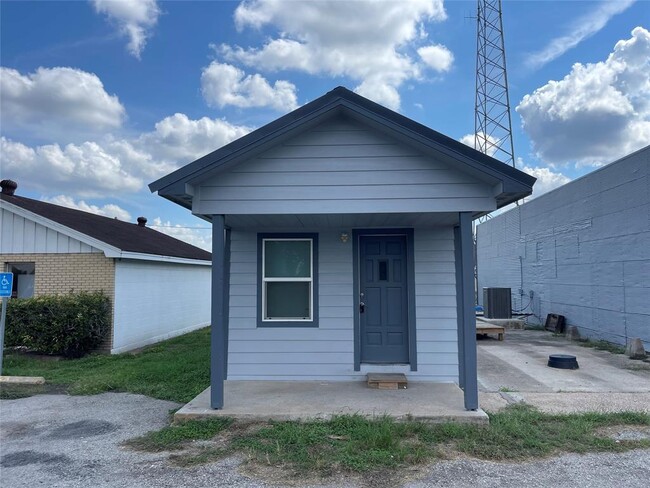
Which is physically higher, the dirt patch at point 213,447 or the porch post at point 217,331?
the porch post at point 217,331


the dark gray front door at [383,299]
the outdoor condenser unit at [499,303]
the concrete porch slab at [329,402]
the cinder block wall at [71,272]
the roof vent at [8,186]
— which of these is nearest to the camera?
the concrete porch slab at [329,402]

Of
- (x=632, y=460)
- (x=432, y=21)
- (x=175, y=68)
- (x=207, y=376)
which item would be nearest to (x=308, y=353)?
(x=207, y=376)

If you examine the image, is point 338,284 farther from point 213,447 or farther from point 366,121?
point 213,447

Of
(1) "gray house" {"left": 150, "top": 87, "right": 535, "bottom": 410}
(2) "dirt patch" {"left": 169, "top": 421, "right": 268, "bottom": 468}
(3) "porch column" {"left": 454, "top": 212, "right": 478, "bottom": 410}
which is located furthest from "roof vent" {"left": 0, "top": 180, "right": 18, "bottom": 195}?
(3) "porch column" {"left": 454, "top": 212, "right": 478, "bottom": 410}

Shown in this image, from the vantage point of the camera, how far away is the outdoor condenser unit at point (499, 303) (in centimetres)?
1566

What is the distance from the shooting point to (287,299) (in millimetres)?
6898

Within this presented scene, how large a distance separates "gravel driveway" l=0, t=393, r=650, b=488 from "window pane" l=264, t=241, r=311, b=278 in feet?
8.75

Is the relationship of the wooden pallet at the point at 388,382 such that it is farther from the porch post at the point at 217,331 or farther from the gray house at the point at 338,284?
the porch post at the point at 217,331

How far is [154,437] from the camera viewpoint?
15.5 feet

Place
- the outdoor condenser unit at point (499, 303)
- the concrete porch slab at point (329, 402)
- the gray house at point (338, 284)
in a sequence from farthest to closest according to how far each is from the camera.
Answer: the outdoor condenser unit at point (499, 303), the gray house at point (338, 284), the concrete porch slab at point (329, 402)

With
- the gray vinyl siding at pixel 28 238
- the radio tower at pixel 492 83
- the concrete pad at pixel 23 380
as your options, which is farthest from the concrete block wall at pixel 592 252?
the gray vinyl siding at pixel 28 238

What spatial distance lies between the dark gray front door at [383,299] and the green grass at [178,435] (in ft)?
8.44

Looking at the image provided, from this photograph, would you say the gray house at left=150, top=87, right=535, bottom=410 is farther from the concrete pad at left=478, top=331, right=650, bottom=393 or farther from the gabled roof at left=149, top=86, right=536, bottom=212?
the concrete pad at left=478, top=331, right=650, bottom=393

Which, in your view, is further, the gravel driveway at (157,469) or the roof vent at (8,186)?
the roof vent at (8,186)
